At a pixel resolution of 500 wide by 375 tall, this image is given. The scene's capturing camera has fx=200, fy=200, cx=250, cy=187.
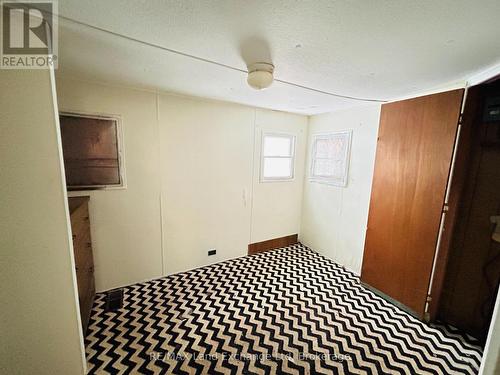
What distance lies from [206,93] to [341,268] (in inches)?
118

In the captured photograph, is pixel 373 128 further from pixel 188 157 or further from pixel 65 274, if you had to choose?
pixel 65 274

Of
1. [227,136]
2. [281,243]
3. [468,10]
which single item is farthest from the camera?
[281,243]

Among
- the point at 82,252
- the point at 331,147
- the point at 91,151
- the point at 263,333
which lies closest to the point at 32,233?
the point at 82,252

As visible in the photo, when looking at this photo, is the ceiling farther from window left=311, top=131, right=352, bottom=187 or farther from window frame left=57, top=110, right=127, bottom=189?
window left=311, top=131, right=352, bottom=187

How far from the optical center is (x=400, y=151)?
2.06 meters

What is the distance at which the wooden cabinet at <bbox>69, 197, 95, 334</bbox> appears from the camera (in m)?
1.54

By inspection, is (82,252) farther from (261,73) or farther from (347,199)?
(347,199)

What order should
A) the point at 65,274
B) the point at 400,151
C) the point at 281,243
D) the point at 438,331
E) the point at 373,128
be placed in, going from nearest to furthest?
the point at 65,274, the point at 438,331, the point at 400,151, the point at 373,128, the point at 281,243

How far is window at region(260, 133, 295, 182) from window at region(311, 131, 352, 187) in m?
0.39

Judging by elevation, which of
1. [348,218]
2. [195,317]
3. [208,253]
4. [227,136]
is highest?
[227,136]

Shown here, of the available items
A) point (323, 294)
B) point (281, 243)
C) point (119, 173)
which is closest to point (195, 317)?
point (323, 294)
